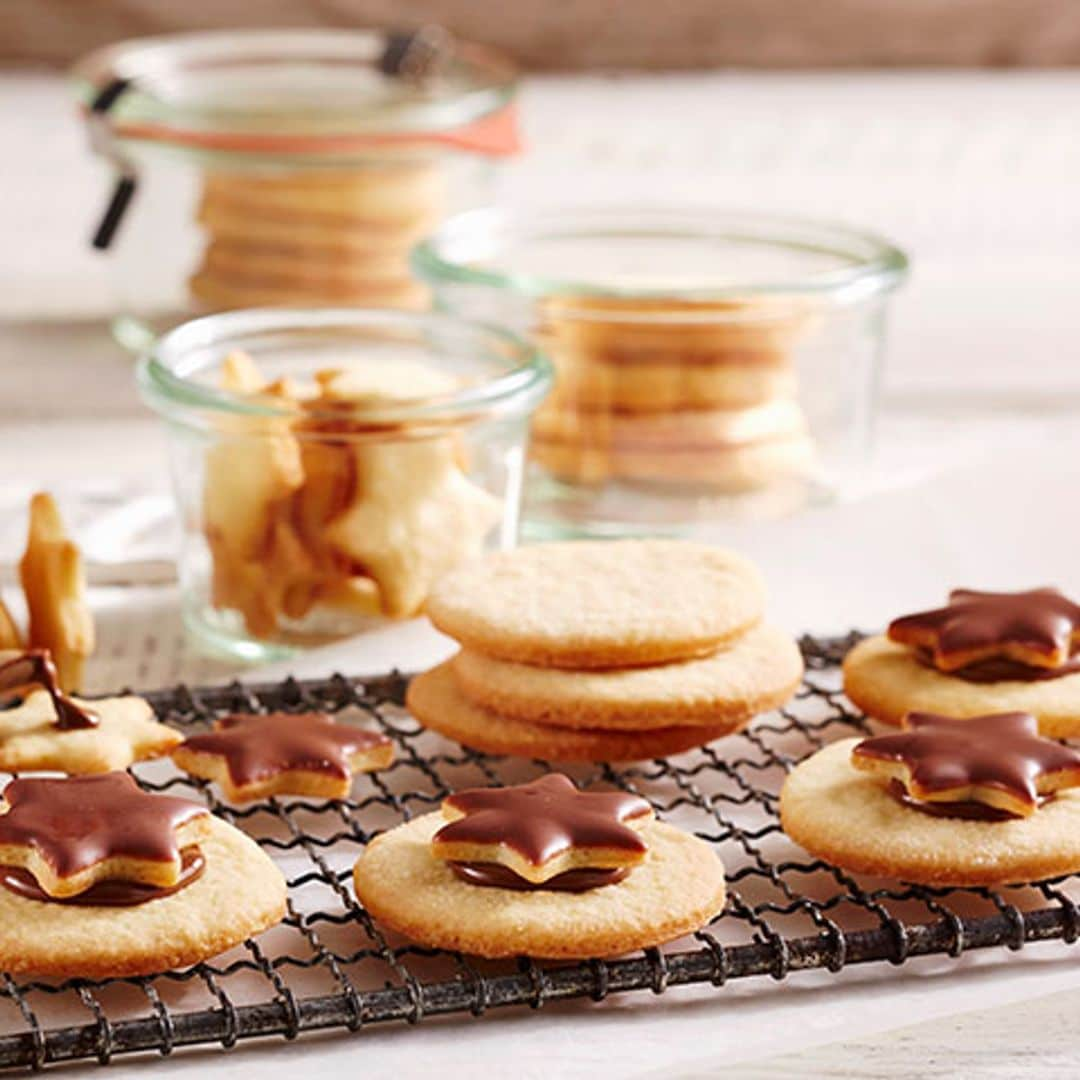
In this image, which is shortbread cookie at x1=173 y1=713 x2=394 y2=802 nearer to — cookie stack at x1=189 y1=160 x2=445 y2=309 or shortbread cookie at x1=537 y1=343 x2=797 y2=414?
shortbread cookie at x1=537 y1=343 x2=797 y2=414

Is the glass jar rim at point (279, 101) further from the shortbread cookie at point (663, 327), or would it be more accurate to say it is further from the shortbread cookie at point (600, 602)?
the shortbread cookie at point (600, 602)

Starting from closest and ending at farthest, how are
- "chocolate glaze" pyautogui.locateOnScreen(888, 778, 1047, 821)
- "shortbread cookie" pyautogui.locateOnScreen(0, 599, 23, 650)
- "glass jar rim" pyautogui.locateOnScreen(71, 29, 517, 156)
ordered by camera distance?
"chocolate glaze" pyautogui.locateOnScreen(888, 778, 1047, 821), "shortbread cookie" pyautogui.locateOnScreen(0, 599, 23, 650), "glass jar rim" pyautogui.locateOnScreen(71, 29, 517, 156)

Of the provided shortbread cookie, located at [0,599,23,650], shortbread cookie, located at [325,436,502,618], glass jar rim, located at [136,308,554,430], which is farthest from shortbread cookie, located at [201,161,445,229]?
shortbread cookie, located at [0,599,23,650]

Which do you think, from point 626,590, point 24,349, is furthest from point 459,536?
point 24,349

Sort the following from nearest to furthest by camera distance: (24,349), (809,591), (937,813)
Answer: (937,813)
(809,591)
(24,349)

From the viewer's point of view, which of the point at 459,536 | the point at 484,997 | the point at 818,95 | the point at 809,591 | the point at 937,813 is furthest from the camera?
the point at 818,95

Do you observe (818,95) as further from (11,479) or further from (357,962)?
(357,962)

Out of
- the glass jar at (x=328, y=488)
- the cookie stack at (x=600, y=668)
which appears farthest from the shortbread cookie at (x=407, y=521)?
the cookie stack at (x=600, y=668)
